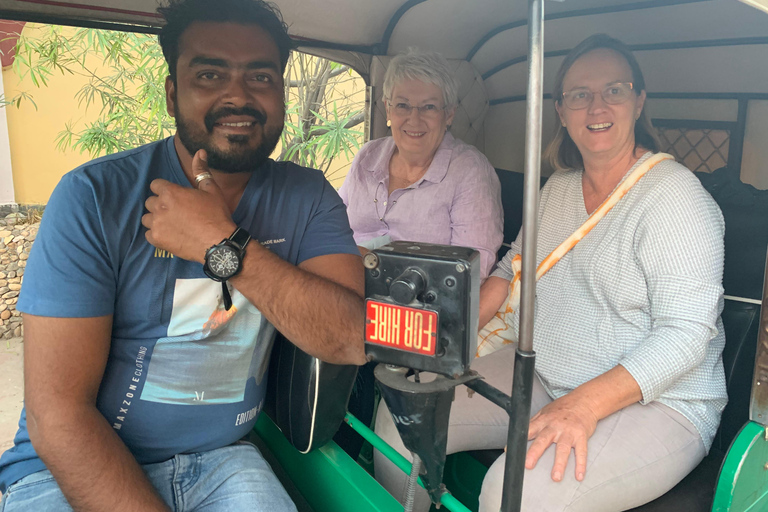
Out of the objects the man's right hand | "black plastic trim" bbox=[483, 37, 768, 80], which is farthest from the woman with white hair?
the man's right hand

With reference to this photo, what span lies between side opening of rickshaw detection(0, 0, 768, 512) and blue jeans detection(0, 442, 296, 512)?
Result: 0.59 feet

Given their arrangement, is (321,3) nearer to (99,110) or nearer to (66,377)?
(66,377)

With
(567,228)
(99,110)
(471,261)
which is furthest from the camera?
(99,110)

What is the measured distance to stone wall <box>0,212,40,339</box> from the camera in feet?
16.8

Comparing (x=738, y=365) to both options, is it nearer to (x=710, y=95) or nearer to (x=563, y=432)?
(x=563, y=432)

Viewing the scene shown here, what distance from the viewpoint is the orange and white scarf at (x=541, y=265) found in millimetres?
1771

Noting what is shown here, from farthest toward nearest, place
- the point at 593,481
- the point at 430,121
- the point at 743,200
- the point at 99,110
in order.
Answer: the point at 99,110, the point at 430,121, the point at 743,200, the point at 593,481

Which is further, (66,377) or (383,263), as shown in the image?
(66,377)

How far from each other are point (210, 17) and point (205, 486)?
1212 mm

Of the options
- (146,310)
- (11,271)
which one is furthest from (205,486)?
(11,271)

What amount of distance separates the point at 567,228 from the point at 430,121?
0.93m

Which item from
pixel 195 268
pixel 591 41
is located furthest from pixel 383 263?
pixel 591 41

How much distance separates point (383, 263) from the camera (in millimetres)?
823

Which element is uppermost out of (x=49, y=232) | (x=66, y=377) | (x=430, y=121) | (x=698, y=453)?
(x=430, y=121)
